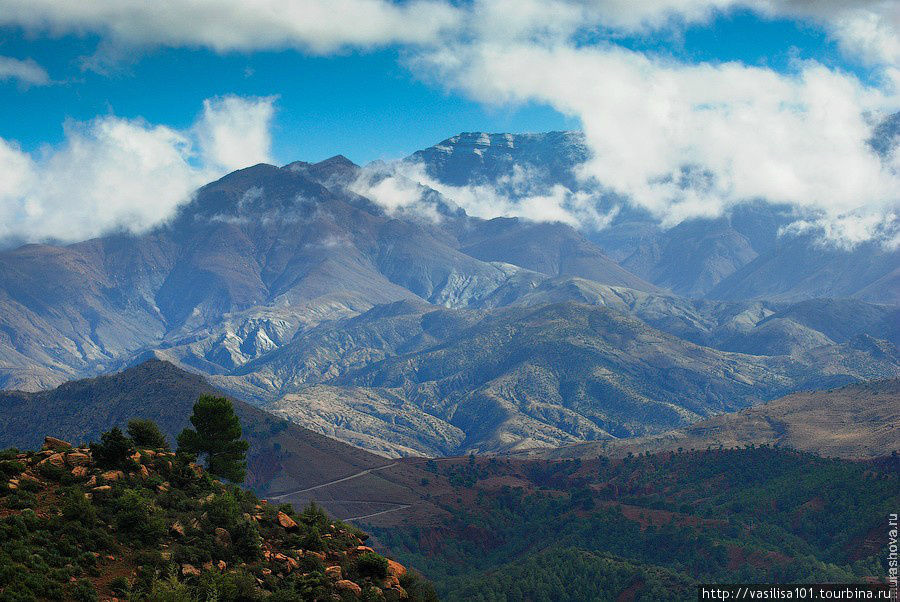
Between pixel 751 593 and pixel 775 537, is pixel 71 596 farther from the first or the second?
pixel 775 537

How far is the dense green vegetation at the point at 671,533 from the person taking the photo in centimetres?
12294

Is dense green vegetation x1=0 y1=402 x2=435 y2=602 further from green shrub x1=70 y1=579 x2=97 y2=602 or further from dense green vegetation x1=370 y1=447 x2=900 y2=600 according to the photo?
dense green vegetation x1=370 y1=447 x2=900 y2=600

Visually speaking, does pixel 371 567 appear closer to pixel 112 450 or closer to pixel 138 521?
pixel 138 521

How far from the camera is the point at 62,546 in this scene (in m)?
43.2

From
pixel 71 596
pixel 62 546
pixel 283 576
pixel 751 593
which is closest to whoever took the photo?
pixel 71 596

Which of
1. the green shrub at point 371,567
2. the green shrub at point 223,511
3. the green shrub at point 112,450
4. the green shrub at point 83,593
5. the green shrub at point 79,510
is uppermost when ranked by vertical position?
the green shrub at point 112,450

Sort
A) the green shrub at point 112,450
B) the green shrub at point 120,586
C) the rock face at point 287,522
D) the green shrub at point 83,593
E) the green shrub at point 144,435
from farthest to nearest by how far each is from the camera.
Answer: the green shrub at point 144,435 < the rock face at point 287,522 < the green shrub at point 112,450 < the green shrub at point 120,586 < the green shrub at point 83,593

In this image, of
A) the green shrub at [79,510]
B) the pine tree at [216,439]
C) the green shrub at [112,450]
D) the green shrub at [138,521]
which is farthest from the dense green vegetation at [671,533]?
the green shrub at [79,510]

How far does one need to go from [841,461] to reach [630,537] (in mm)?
52784

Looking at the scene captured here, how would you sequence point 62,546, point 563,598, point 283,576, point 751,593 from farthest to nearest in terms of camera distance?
point 563,598 → point 751,593 → point 283,576 → point 62,546

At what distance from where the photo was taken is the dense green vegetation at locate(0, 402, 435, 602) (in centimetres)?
4175

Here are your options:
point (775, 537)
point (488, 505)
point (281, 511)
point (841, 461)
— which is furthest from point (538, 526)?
point (281, 511)

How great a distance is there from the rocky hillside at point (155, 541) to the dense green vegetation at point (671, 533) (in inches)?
2829

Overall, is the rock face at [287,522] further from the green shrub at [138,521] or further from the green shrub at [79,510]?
the green shrub at [79,510]
